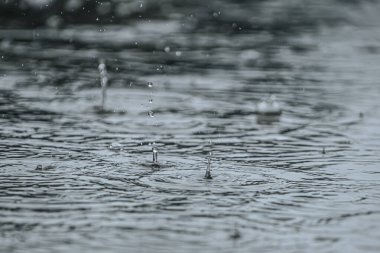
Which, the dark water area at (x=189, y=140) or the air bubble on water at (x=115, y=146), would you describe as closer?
the dark water area at (x=189, y=140)

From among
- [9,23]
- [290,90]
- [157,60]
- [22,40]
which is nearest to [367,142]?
[290,90]

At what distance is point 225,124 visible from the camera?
8203mm

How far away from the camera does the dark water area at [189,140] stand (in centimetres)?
476

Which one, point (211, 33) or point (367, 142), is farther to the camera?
point (211, 33)

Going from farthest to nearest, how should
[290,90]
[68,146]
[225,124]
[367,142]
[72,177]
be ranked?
1. [290,90]
2. [225,124]
3. [367,142]
4. [68,146]
5. [72,177]

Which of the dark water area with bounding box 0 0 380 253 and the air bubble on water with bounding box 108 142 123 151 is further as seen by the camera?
the air bubble on water with bounding box 108 142 123 151

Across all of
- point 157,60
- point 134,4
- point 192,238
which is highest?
point 134,4

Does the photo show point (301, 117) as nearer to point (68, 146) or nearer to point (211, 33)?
point (68, 146)

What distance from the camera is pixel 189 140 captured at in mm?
7395

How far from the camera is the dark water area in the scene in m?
4.76

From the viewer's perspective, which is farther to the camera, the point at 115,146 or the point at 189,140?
the point at 189,140

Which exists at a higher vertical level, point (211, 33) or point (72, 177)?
point (211, 33)

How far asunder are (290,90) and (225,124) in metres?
2.33

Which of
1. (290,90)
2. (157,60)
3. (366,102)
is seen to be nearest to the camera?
(366,102)
